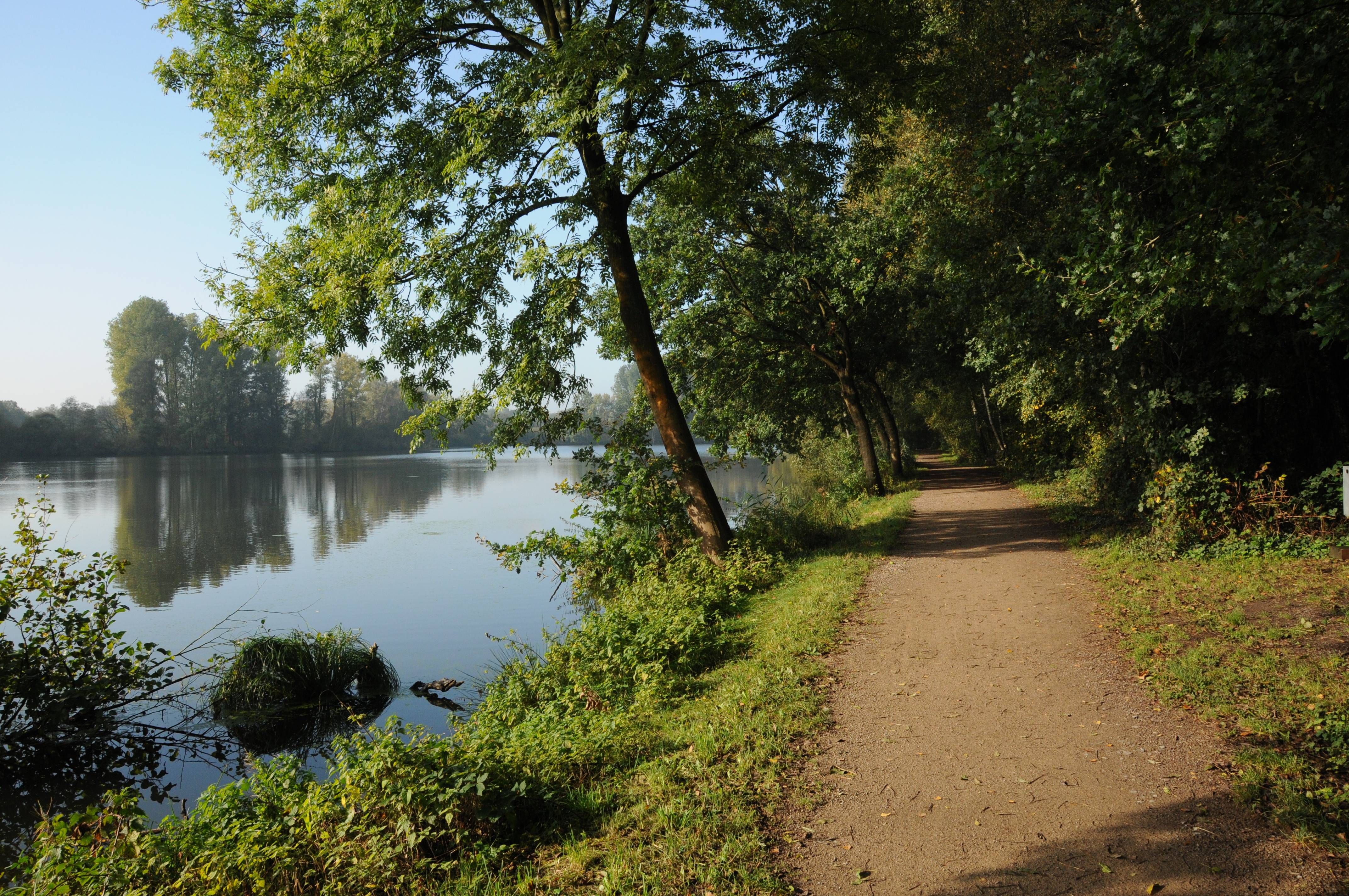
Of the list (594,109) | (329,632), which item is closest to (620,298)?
(594,109)

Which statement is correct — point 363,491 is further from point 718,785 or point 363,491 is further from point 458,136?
point 718,785

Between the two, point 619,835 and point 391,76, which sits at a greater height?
point 391,76

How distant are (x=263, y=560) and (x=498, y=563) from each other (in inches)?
221

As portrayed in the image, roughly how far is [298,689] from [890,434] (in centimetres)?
2098

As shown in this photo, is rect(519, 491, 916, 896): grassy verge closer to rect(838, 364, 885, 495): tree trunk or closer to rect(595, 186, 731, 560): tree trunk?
rect(595, 186, 731, 560): tree trunk

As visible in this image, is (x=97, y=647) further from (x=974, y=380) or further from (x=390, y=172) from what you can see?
(x=974, y=380)

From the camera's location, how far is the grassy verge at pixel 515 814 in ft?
13.1

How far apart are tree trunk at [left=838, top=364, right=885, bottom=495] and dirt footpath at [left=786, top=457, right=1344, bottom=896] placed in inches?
530

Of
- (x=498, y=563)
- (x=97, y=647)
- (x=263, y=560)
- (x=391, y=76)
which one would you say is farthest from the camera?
(x=263, y=560)

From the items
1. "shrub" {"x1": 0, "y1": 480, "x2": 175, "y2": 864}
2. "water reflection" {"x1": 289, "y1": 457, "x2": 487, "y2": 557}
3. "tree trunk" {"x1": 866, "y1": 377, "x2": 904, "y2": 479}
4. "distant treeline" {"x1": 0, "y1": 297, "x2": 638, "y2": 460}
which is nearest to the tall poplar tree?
"shrub" {"x1": 0, "y1": 480, "x2": 175, "y2": 864}

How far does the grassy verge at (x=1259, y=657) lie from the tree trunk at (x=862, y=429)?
1084 centimetres

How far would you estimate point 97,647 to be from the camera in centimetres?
805

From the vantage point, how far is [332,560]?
18141 millimetres

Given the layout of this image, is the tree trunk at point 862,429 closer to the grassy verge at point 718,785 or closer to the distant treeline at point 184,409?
the grassy verge at point 718,785
